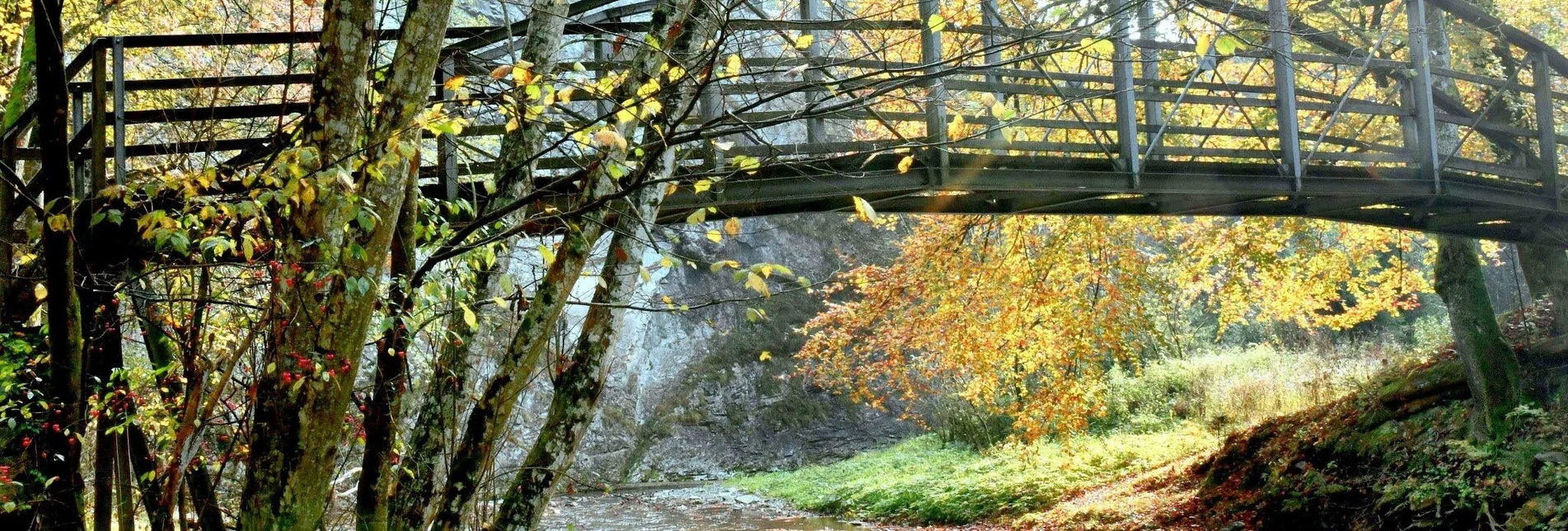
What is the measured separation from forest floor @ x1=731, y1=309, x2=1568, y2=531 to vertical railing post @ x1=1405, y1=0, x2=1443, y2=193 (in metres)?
2.19

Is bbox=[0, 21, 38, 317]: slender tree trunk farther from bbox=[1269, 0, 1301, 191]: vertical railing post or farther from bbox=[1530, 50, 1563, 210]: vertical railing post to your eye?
bbox=[1530, 50, 1563, 210]: vertical railing post

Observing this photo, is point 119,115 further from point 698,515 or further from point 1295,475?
point 698,515

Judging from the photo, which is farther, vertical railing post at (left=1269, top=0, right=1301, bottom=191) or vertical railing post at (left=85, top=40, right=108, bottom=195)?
vertical railing post at (left=1269, top=0, right=1301, bottom=191)

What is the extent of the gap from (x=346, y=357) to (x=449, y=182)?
335 cm

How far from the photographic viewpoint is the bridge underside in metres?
7.57

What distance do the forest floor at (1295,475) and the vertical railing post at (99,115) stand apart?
8.66 metres

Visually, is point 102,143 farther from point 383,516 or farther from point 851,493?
point 851,493

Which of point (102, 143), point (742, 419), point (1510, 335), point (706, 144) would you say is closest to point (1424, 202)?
point (1510, 335)

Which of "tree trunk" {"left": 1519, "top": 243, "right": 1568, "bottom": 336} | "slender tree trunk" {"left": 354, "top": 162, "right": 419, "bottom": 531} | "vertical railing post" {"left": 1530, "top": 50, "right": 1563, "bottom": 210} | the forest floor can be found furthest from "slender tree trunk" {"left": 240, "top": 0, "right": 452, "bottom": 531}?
"tree trunk" {"left": 1519, "top": 243, "right": 1568, "bottom": 336}

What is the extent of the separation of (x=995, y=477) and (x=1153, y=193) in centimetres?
616

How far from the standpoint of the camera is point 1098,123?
835 centimetres

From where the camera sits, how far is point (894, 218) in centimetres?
1408

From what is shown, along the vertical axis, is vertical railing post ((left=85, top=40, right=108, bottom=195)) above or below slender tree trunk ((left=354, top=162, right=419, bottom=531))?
above

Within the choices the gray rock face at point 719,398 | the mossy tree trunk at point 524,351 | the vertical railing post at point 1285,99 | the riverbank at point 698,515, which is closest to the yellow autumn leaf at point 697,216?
the mossy tree trunk at point 524,351
